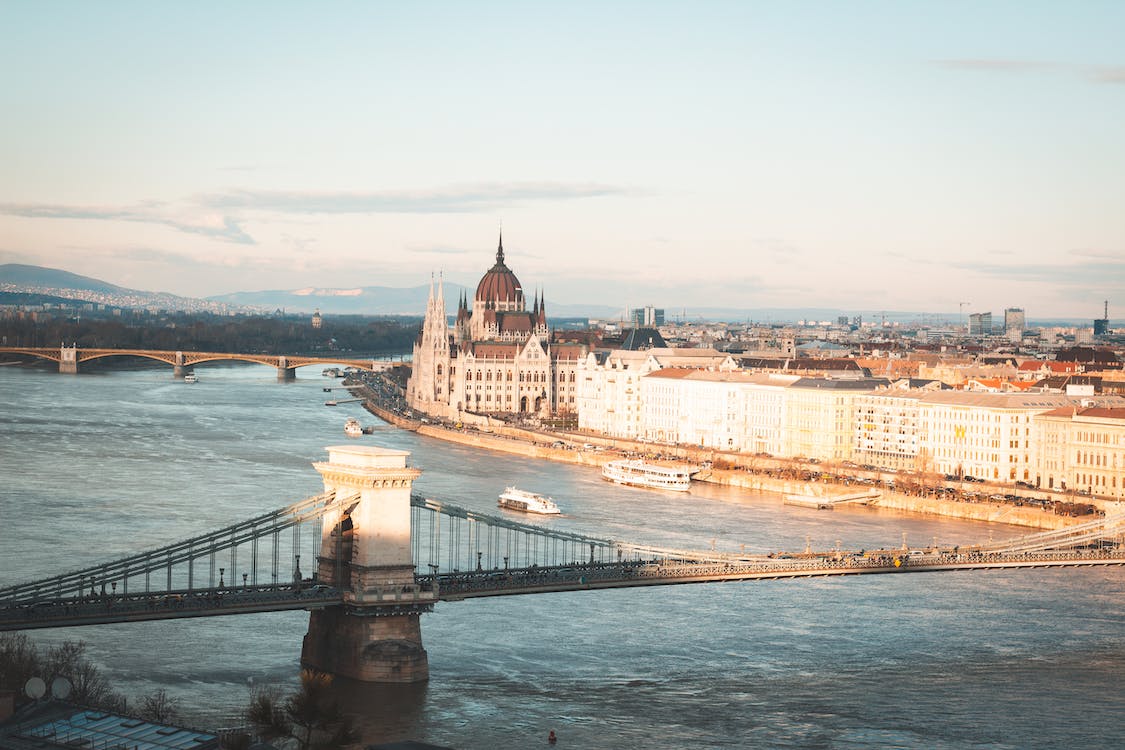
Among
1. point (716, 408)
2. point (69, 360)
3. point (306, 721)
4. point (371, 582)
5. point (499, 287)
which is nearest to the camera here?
point (306, 721)

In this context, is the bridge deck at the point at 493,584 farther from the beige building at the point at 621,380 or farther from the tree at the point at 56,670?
the beige building at the point at 621,380

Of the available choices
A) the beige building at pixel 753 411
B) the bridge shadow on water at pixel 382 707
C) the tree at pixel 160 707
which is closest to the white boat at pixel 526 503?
the beige building at pixel 753 411

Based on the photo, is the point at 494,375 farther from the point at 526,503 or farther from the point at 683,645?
the point at 683,645

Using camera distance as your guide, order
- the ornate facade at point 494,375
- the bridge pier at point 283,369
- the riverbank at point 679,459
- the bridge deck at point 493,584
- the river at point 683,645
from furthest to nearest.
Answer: the bridge pier at point 283,369 < the ornate facade at point 494,375 < the riverbank at point 679,459 < the river at point 683,645 < the bridge deck at point 493,584

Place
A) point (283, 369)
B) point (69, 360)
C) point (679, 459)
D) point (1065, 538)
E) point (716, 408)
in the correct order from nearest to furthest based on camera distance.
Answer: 1. point (1065, 538)
2. point (679, 459)
3. point (716, 408)
4. point (69, 360)
5. point (283, 369)

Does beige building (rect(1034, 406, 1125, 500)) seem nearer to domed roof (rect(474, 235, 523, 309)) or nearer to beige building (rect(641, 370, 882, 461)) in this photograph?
beige building (rect(641, 370, 882, 461))

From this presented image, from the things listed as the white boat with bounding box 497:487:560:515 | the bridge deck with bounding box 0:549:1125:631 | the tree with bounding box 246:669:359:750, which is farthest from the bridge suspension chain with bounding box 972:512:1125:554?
the tree with bounding box 246:669:359:750

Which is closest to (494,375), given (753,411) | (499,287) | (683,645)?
(499,287)
